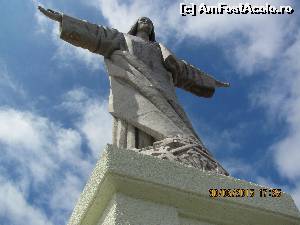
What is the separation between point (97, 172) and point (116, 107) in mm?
1814

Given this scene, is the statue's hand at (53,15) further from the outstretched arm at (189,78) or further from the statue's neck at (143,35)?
the outstretched arm at (189,78)

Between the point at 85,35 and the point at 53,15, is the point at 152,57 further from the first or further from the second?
the point at 53,15

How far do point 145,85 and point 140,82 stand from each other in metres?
0.07

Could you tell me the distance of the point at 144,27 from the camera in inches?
249

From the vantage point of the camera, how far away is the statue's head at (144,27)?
20.7 ft

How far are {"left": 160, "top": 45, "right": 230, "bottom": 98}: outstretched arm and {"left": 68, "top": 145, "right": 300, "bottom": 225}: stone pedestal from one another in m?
2.72

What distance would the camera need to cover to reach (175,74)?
19.7 ft

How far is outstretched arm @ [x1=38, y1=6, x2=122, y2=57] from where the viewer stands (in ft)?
18.5

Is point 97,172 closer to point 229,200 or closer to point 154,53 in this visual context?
point 229,200

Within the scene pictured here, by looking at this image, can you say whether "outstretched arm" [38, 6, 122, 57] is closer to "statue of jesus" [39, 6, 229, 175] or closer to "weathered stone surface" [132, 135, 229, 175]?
"statue of jesus" [39, 6, 229, 175]

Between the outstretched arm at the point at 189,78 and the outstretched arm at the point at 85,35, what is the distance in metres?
0.66

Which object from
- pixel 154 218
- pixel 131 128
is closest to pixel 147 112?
pixel 131 128

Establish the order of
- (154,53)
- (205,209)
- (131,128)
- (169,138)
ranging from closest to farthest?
1. (205,209)
2. (169,138)
3. (131,128)
4. (154,53)

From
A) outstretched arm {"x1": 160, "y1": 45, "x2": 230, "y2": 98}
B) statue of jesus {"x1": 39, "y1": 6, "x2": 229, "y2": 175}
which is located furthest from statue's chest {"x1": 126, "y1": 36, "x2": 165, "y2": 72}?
outstretched arm {"x1": 160, "y1": 45, "x2": 230, "y2": 98}
